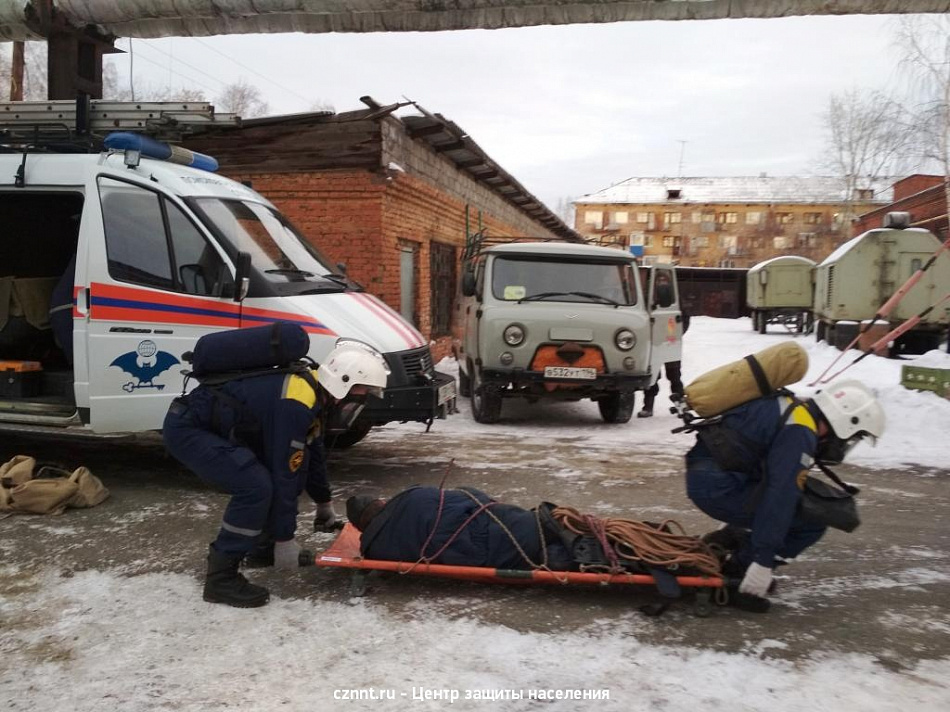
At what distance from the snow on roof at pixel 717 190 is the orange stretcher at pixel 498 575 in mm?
61927

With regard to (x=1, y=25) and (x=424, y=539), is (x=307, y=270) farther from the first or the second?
(x=1, y=25)

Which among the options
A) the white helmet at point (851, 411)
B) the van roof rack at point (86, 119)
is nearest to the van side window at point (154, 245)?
the van roof rack at point (86, 119)

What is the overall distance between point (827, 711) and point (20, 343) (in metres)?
7.31

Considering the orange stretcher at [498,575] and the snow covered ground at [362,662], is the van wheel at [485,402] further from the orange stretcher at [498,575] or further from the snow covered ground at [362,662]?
the snow covered ground at [362,662]

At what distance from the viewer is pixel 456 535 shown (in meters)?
3.77

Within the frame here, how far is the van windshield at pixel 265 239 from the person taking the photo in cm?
586

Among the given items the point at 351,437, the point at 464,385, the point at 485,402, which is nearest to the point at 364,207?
the point at 464,385

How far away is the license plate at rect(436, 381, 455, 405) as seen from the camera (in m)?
6.08

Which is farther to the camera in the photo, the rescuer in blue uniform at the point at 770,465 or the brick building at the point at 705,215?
the brick building at the point at 705,215

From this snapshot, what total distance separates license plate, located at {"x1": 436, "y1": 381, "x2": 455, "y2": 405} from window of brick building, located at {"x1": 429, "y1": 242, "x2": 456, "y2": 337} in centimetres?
684

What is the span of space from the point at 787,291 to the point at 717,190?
135 ft

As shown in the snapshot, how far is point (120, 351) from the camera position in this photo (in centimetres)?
557

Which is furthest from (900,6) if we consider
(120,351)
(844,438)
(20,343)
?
(20,343)

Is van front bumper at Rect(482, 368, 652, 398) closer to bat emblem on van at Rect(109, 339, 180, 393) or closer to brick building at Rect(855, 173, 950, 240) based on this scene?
bat emblem on van at Rect(109, 339, 180, 393)
